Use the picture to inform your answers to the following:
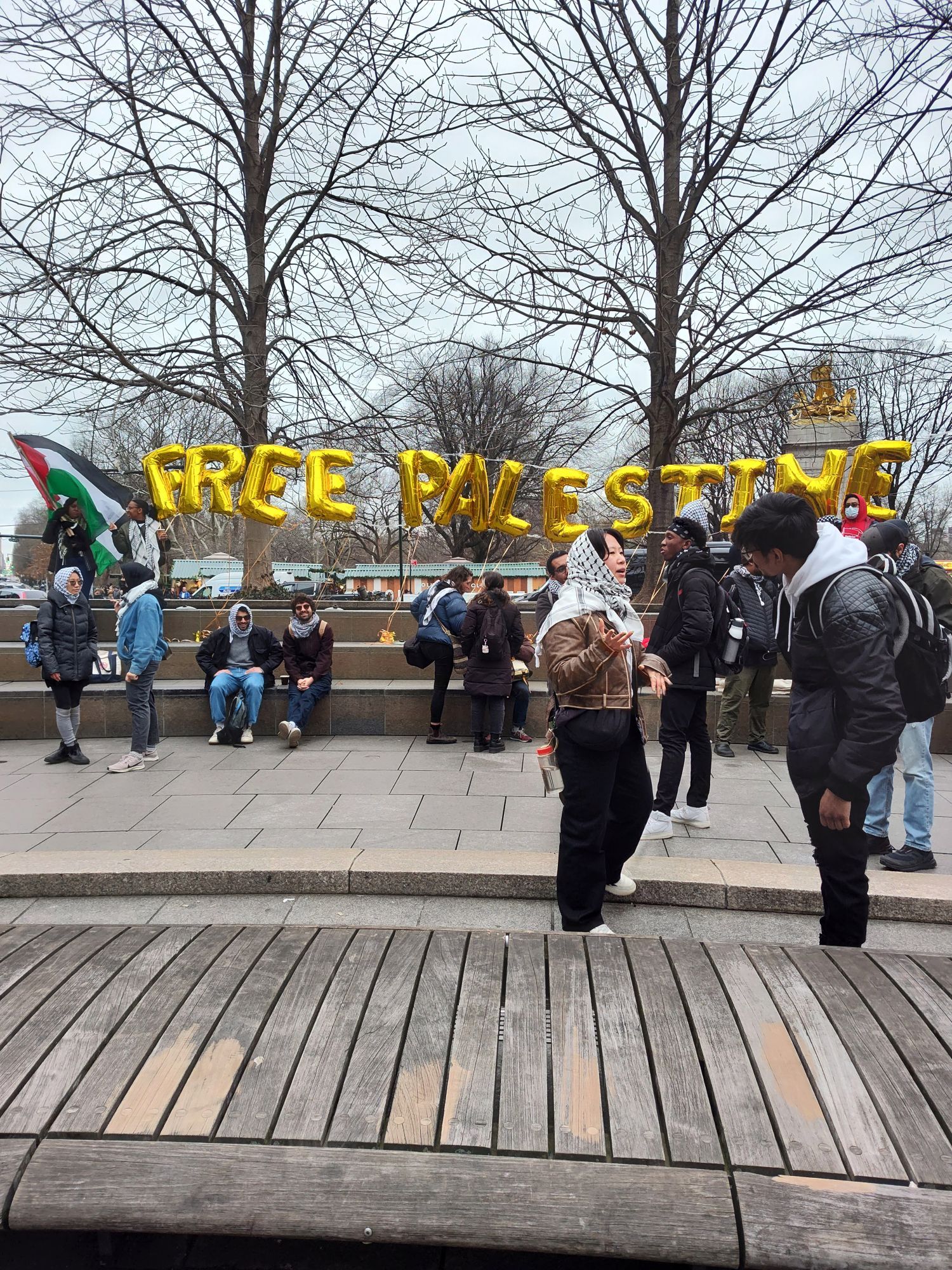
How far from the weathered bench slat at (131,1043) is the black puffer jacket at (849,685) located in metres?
Answer: 2.05

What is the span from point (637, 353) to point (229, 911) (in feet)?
32.7

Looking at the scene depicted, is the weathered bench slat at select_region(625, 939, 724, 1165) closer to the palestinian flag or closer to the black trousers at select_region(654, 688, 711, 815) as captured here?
the black trousers at select_region(654, 688, 711, 815)

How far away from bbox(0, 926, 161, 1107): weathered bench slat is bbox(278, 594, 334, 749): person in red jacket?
539 cm

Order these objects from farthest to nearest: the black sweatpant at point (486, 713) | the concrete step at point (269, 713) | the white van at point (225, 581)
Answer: the white van at point (225, 581) → the concrete step at point (269, 713) → the black sweatpant at point (486, 713)

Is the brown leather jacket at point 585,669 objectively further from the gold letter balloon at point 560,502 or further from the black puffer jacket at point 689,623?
the gold letter balloon at point 560,502

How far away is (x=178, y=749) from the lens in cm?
792

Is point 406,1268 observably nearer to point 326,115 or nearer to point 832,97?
point 832,97

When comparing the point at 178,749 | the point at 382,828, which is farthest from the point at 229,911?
the point at 178,749

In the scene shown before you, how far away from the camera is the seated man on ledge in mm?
8047

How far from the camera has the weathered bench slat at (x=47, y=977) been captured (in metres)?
2.29

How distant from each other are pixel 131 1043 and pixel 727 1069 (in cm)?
149

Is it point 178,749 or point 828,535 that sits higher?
point 828,535

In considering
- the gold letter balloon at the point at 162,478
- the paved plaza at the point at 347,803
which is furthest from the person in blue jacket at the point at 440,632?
the gold letter balloon at the point at 162,478

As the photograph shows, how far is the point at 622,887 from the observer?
158 inches
